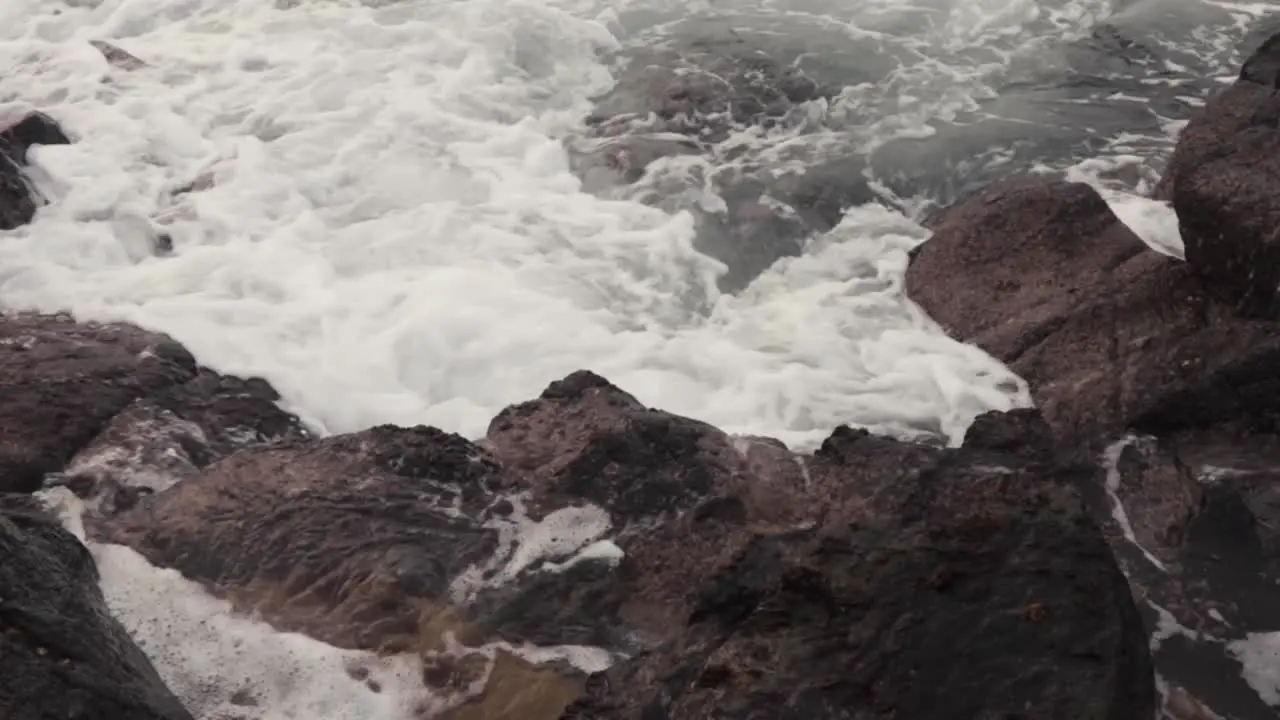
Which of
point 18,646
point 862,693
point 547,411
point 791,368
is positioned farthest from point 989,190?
point 18,646

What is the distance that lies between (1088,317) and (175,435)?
5209 mm

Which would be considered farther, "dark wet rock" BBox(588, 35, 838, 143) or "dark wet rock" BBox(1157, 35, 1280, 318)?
"dark wet rock" BBox(588, 35, 838, 143)

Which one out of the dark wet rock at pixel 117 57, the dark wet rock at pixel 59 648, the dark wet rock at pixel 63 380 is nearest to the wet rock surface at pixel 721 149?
the dark wet rock at pixel 63 380

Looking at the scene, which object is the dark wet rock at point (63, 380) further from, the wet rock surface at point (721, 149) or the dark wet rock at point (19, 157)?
the wet rock surface at point (721, 149)

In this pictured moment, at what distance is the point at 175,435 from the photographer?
5762mm

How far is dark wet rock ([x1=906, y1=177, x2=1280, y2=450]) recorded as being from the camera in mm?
5441

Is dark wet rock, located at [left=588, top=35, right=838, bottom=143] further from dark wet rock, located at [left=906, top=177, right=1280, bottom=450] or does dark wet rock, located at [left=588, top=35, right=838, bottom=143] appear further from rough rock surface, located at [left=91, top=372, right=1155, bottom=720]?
rough rock surface, located at [left=91, top=372, right=1155, bottom=720]

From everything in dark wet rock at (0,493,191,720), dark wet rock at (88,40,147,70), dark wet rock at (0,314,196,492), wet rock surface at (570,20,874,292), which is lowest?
wet rock surface at (570,20,874,292)

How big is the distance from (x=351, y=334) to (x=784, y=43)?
5.90 m

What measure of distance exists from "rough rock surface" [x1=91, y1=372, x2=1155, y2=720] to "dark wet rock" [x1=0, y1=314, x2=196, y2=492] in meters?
0.69

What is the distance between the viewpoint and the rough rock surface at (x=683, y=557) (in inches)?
136

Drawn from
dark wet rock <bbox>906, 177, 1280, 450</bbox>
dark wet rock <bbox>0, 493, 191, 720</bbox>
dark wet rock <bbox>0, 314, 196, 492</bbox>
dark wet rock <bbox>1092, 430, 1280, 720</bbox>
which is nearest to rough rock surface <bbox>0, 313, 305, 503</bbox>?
dark wet rock <bbox>0, 314, 196, 492</bbox>

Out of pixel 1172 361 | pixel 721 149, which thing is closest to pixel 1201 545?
pixel 1172 361

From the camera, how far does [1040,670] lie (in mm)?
3391
